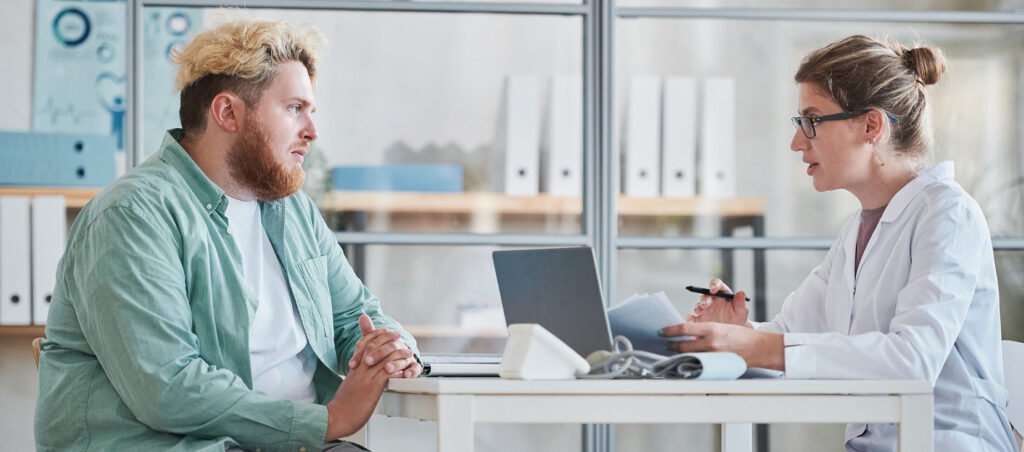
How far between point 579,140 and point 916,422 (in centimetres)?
203

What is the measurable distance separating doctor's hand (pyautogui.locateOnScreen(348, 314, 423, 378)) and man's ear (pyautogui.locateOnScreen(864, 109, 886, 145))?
86 cm

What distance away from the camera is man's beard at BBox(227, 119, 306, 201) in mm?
1971

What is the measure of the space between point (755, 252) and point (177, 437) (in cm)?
218

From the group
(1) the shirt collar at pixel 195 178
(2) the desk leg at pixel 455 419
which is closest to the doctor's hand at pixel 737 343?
(2) the desk leg at pixel 455 419

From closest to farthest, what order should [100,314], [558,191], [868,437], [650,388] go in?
1. [650,388]
2. [100,314]
3. [868,437]
4. [558,191]

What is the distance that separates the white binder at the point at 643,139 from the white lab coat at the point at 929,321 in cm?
137

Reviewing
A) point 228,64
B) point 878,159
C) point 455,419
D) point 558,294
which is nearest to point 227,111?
point 228,64

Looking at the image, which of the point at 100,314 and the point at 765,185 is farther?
the point at 765,185

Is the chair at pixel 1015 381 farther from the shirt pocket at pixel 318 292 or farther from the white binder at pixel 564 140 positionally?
the white binder at pixel 564 140

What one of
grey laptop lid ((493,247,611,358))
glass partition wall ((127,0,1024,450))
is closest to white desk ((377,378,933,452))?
grey laptop lid ((493,247,611,358))

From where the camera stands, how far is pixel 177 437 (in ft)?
5.46

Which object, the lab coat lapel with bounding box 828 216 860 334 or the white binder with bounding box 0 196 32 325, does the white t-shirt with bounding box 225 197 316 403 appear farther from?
the white binder with bounding box 0 196 32 325

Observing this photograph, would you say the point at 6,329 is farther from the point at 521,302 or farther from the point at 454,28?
the point at 521,302

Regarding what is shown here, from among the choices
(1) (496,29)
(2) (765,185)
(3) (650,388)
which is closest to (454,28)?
(1) (496,29)
